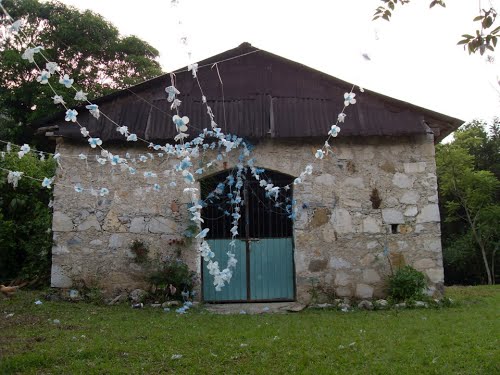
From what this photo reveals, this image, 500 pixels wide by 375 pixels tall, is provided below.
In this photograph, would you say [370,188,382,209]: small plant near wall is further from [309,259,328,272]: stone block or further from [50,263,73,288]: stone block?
[50,263,73,288]: stone block

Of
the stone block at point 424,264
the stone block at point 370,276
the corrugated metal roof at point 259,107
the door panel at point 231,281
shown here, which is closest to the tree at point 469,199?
the corrugated metal roof at point 259,107

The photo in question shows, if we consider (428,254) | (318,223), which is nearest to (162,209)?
(318,223)

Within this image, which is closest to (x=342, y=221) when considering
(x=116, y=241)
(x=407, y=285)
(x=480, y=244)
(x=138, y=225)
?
(x=407, y=285)

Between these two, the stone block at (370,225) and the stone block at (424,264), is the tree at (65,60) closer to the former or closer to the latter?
the stone block at (370,225)

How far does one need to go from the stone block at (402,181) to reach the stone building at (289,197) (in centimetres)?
1

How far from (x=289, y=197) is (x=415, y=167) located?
6.39 ft

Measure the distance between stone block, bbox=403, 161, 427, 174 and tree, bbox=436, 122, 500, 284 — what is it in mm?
6284

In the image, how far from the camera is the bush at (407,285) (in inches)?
282

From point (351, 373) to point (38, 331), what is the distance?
3297 millimetres

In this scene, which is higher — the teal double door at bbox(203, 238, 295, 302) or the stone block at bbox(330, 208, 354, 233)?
the stone block at bbox(330, 208, 354, 233)

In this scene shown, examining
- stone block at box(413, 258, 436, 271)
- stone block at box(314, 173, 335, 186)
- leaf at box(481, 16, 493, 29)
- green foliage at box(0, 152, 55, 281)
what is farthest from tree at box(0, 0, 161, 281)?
leaf at box(481, 16, 493, 29)

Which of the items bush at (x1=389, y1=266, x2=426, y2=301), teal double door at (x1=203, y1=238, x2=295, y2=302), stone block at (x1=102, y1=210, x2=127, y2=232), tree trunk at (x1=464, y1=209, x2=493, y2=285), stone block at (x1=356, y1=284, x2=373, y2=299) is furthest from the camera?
tree trunk at (x1=464, y1=209, x2=493, y2=285)

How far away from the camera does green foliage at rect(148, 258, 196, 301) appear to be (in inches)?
286

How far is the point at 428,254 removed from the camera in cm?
753
